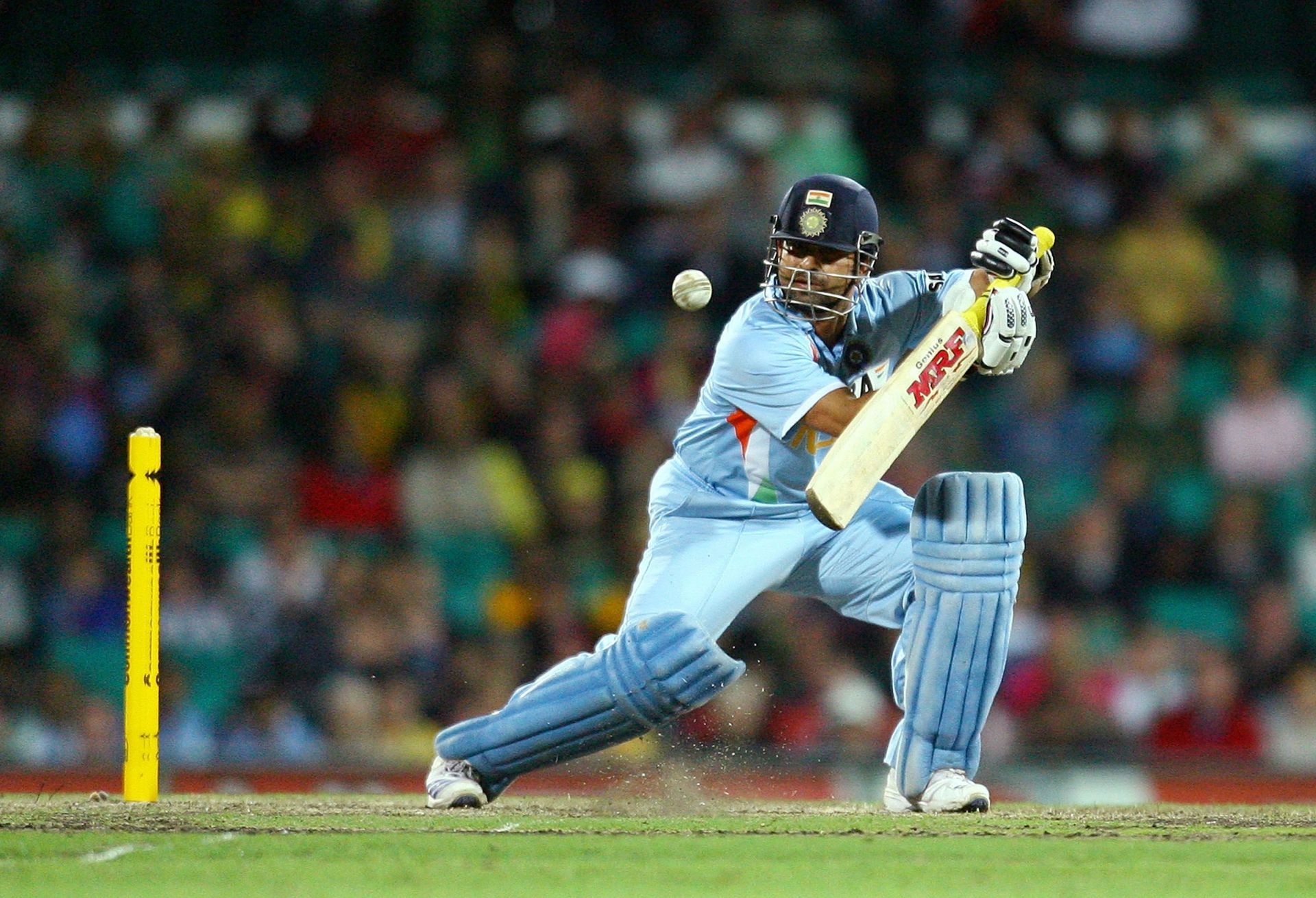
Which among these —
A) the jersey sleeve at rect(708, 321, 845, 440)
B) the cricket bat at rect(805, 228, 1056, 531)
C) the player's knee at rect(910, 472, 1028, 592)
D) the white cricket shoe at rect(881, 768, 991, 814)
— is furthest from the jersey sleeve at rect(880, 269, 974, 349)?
the white cricket shoe at rect(881, 768, 991, 814)

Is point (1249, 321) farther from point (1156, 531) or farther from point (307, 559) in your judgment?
point (307, 559)

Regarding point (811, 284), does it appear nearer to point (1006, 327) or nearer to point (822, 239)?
point (822, 239)

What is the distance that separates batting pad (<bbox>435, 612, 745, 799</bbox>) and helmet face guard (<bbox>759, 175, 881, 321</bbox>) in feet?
2.74

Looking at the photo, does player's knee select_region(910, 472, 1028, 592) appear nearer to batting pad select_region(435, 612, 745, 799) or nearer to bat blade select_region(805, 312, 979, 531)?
bat blade select_region(805, 312, 979, 531)

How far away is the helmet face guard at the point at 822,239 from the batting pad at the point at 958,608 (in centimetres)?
54

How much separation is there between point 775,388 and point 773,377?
3 cm

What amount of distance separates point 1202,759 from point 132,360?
4.45 metres

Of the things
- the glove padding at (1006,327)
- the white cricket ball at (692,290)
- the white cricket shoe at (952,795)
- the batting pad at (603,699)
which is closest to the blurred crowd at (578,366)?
the batting pad at (603,699)

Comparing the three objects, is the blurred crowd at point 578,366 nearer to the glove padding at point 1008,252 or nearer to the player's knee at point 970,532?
the player's knee at point 970,532

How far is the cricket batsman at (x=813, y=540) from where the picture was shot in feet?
14.3

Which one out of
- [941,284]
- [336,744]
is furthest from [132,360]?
[941,284]

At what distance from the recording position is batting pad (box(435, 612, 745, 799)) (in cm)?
430

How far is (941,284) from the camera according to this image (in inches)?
190

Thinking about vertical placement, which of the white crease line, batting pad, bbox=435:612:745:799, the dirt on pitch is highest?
batting pad, bbox=435:612:745:799
